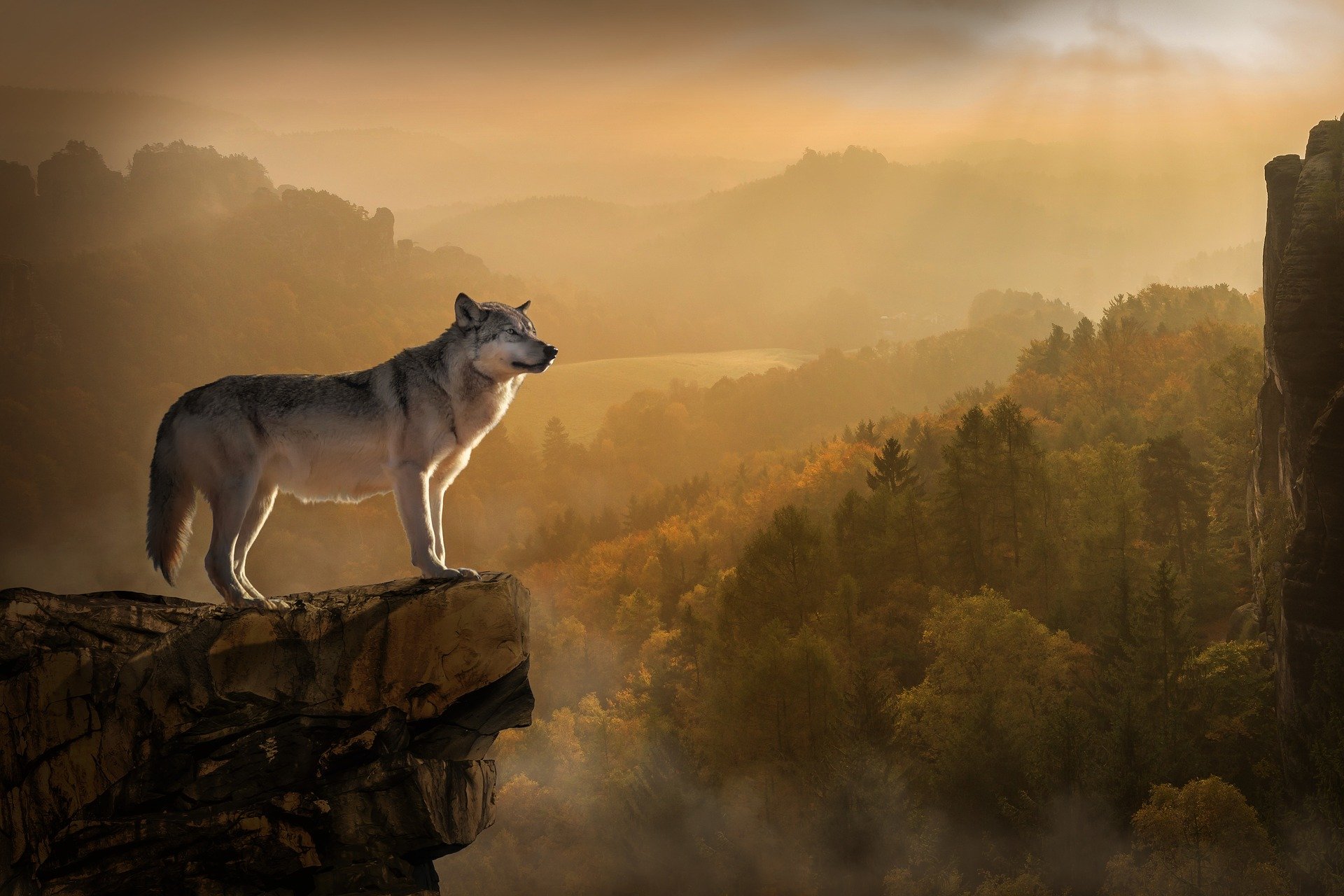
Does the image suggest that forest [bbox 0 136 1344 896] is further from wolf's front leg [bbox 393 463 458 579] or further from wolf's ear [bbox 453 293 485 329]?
wolf's ear [bbox 453 293 485 329]

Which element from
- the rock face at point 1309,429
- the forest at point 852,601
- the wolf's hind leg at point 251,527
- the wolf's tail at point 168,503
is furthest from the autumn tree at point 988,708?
the wolf's tail at point 168,503

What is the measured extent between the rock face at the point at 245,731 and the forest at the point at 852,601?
3763 centimetres

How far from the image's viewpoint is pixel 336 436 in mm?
14523

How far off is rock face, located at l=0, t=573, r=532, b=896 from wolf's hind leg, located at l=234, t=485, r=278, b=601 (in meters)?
0.60

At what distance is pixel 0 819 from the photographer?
14156 mm

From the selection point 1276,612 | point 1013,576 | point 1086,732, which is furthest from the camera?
point 1013,576

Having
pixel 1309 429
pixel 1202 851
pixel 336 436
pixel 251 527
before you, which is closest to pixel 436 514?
pixel 336 436

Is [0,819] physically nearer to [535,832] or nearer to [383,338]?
[535,832]

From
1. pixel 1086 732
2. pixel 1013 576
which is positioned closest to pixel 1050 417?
pixel 1013 576

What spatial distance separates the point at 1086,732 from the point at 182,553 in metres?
48.0

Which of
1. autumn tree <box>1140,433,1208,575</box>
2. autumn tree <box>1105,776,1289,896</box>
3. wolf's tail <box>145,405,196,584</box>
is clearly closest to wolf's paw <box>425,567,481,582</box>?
wolf's tail <box>145,405,196,584</box>

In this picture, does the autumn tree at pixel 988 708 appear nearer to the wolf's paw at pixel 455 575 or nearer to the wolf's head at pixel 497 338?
the wolf's paw at pixel 455 575

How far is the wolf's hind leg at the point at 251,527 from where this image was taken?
48.0 feet

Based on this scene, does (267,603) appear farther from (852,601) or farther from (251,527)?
(852,601)
